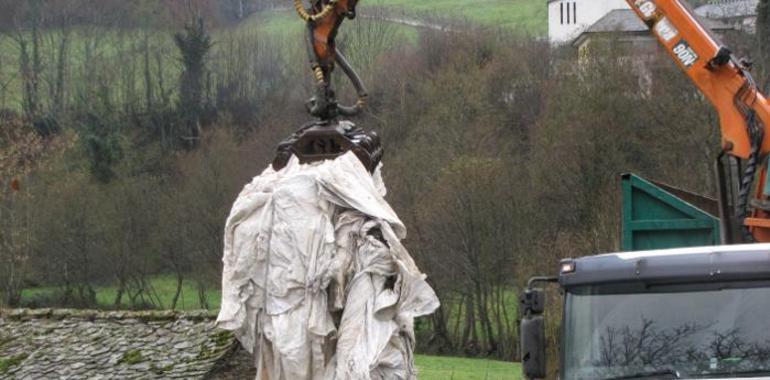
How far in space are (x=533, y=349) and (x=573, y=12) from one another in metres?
87.5

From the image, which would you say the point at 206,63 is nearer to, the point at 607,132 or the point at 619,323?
the point at 607,132

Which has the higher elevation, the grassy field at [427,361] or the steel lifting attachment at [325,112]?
the steel lifting attachment at [325,112]

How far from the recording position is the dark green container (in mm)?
12914

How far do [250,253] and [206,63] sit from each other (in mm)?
71144

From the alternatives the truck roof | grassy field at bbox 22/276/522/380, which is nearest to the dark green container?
the truck roof

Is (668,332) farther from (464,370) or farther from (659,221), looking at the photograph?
(464,370)

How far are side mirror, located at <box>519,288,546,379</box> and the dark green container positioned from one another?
11.7 feet

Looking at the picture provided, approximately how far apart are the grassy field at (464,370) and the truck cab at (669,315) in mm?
18996

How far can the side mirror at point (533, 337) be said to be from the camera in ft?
30.8

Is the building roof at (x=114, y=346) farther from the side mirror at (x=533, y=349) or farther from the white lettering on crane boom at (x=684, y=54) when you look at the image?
the side mirror at (x=533, y=349)

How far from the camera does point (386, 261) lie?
10602 mm

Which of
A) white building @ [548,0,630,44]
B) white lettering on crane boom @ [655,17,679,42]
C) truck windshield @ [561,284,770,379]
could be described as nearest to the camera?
truck windshield @ [561,284,770,379]

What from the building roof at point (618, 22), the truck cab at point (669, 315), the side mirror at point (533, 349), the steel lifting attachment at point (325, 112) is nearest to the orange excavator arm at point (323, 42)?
the steel lifting attachment at point (325, 112)

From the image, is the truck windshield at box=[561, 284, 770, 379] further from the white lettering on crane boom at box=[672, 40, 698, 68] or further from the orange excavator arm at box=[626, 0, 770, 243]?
the white lettering on crane boom at box=[672, 40, 698, 68]
